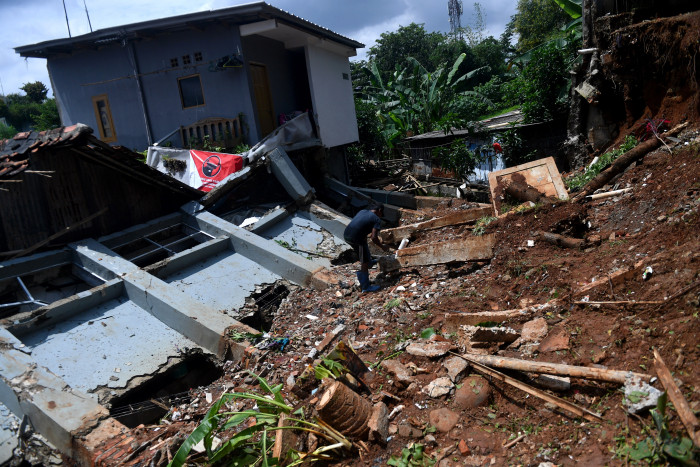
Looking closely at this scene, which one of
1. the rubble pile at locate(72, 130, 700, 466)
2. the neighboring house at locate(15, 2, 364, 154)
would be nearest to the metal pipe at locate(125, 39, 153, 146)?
the neighboring house at locate(15, 2, 364, 154)

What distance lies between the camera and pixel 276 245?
8.60 meters

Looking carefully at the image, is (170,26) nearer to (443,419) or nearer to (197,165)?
(197,165)

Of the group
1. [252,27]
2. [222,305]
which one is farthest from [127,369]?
[252,27]

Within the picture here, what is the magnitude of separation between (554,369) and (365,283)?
3.98 m

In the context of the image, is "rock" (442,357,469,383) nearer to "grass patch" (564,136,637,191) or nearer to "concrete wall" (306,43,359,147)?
"grass patch" (564,136,637,191)

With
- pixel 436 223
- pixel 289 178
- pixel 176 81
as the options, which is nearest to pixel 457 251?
pixel 436 223

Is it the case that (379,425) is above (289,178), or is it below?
below

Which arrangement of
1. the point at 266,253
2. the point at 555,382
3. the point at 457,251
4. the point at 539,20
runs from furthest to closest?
the point at 539,20 → the point at 266,253 → the point at 457,251 → the point at 555,382

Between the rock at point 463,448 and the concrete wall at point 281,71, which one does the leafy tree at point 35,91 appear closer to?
the concrete wall at point 281,71

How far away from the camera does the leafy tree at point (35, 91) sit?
119 ft

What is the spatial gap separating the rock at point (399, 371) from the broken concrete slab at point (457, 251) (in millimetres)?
2663

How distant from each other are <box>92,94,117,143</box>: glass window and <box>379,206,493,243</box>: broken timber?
9.39 metres

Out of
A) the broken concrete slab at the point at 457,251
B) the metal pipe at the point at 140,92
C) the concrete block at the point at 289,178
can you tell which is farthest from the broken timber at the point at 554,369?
the metal pipe at the point at 140,92

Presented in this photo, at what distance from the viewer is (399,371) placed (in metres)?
4.32
